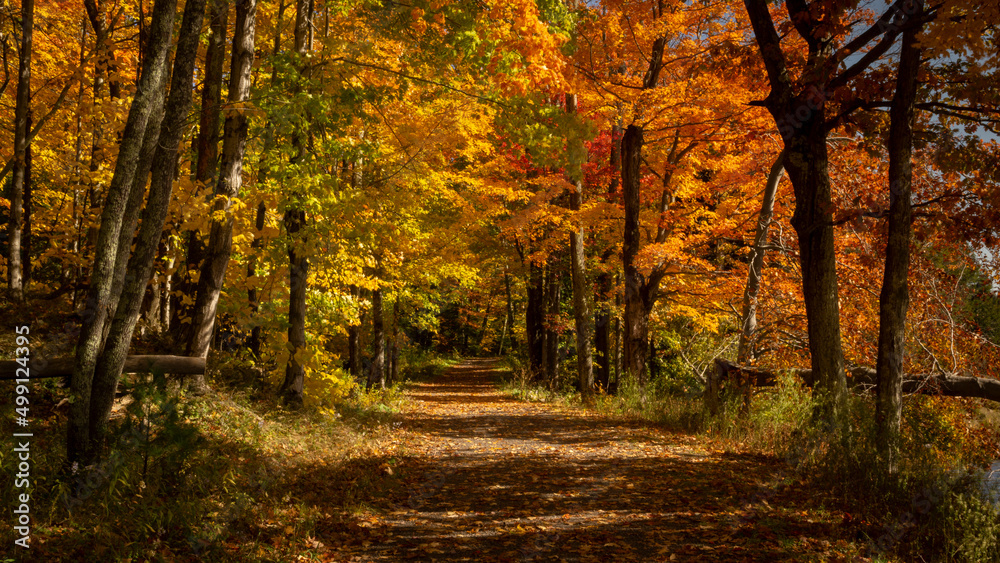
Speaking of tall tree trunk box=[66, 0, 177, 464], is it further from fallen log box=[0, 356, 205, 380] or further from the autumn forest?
fallen log box=[0, 356, 205, 380]

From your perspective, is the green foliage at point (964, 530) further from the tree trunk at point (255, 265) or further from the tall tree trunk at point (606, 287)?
the tall tree trunk at point (606, 287)

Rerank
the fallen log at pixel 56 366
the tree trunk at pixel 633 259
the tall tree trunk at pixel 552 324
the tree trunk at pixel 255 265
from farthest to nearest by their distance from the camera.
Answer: the tall tree trunk at pixel 552 324, the tree trunk at pixel 633 259, the tree trunk at pixel 255 265, the fallen log at pixel 56 366

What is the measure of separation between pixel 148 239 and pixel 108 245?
327mm

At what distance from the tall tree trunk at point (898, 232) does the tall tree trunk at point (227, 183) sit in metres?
8.48

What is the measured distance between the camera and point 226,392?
918 centimetres

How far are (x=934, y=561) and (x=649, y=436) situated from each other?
5763 millimetres

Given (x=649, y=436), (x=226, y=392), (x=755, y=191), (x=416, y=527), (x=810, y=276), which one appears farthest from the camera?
(x=755, y=191)

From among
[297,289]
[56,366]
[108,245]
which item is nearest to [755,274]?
[297,289]

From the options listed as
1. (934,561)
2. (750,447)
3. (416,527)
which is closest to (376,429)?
(416,527)

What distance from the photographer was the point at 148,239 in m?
5.05

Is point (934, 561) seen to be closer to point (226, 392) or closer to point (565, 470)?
point (565, 470)

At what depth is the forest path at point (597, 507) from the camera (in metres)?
4.77

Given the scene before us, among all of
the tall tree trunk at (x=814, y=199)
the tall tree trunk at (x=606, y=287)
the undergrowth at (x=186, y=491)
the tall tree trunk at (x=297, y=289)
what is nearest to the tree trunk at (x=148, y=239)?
the undergrowth at (x=186, y=491)

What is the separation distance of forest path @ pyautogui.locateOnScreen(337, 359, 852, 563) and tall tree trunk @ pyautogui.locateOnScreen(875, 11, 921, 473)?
1.74 metres
